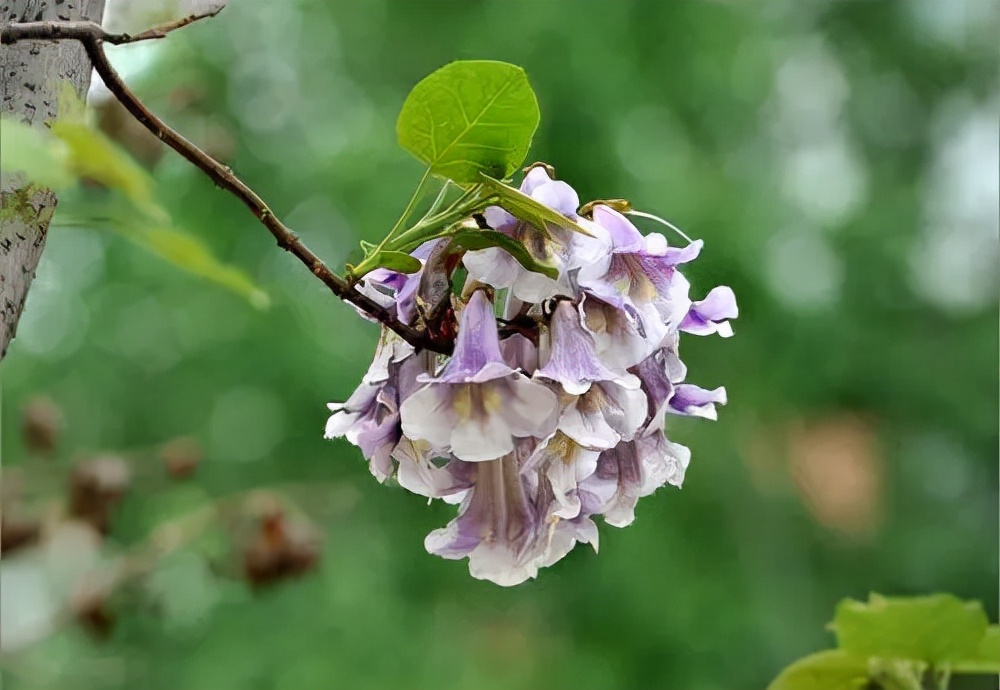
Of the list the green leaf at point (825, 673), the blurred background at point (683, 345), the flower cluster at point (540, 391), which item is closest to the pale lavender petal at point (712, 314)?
the flower cluster at point (540, 391)

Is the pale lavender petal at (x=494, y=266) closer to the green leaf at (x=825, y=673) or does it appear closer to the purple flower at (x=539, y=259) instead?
the purple flower at (x=539, y=259)

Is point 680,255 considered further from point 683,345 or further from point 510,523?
point 683,345

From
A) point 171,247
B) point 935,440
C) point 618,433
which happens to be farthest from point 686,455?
point 935,440

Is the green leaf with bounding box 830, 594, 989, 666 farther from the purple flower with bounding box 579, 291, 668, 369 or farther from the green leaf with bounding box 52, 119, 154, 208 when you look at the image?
the green leaf with bounding box 52, 119, 154, 208

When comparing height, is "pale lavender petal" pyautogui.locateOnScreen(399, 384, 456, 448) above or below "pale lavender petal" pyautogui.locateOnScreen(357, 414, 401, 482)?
below

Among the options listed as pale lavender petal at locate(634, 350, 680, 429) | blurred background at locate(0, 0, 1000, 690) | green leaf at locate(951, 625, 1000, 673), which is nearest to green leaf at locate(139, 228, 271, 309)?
pale lavender petal at locate(634, 350, 680, 429)

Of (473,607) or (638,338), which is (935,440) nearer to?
(473,607)

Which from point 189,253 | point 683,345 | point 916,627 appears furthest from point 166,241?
point 683,345
